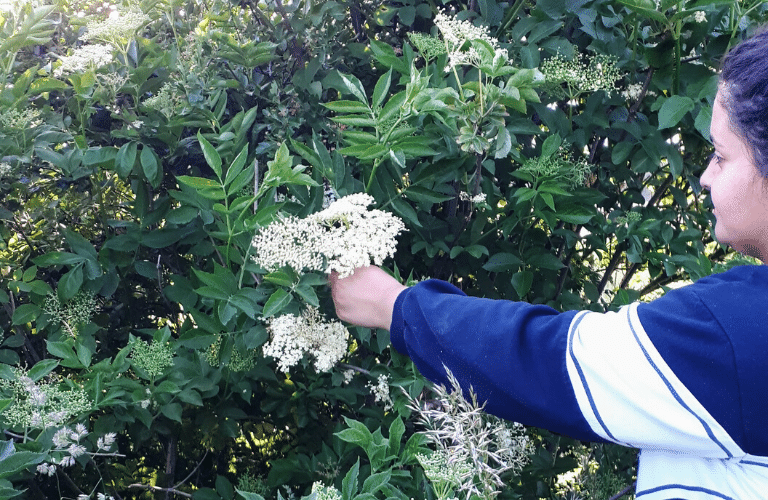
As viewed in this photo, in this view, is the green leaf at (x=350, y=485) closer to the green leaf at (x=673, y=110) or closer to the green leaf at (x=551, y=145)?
the green leaf at (x=551, y=145)

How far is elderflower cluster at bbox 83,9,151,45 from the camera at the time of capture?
1.79 metres

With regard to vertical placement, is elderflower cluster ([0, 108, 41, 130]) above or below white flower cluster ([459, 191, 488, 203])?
below

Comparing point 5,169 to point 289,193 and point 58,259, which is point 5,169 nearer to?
point 58,259

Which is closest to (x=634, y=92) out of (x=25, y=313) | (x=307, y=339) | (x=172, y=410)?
(x=307, y=339)

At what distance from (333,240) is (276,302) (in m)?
0.19

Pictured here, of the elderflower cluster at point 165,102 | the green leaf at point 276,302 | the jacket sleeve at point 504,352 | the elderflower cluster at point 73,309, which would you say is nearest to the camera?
the jacket sleeve at point 504,352

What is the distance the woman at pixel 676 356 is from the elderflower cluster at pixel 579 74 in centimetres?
65

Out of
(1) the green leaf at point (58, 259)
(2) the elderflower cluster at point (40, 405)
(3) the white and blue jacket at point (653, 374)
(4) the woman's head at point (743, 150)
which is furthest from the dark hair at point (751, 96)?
(1) the green leaf at point (58, 259)

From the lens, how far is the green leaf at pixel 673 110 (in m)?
1.80

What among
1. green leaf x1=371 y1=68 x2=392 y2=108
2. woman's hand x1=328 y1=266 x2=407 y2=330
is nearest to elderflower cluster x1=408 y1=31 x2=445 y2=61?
green leaf x1=371 y1=68 x2=392 y2=108

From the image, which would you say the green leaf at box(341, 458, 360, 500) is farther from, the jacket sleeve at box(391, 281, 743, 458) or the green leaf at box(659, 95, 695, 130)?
the green leaf at box(659, 95, 695, 130)

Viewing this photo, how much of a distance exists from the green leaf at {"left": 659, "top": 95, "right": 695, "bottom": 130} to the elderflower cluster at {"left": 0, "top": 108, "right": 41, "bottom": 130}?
1563 mm

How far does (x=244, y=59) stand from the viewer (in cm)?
200

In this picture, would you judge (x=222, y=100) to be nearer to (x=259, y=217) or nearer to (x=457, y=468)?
(x=259, y=217)
